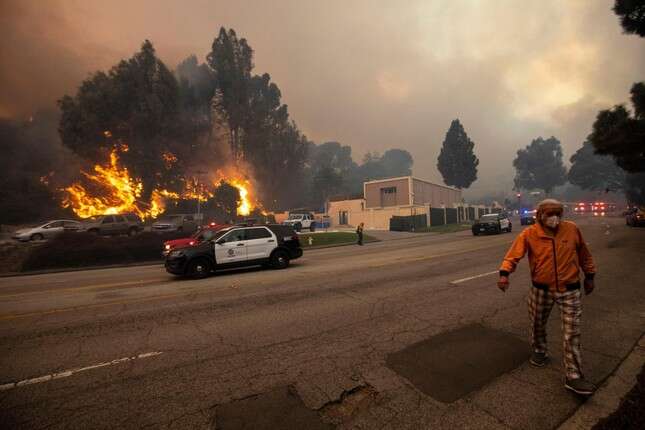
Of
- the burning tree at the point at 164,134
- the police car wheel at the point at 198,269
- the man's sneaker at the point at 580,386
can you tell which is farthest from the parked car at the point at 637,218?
the burning tree at the point at 164,134

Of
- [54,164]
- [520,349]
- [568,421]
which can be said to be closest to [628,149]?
[520,349]

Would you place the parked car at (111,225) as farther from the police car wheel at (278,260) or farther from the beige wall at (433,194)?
the beige wall at (433,194)

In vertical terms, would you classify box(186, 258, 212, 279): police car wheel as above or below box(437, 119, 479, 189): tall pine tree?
below

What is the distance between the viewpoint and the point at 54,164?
54219 mm

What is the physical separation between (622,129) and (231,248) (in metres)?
19.8

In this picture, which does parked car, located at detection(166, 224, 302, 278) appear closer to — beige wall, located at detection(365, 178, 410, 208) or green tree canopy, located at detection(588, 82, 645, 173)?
green tree canopy, located at detection(588, 82, 645, 173)

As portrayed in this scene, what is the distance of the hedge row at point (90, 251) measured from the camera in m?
16.7

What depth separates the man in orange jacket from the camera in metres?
3.41

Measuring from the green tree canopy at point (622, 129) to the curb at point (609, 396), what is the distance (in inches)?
679

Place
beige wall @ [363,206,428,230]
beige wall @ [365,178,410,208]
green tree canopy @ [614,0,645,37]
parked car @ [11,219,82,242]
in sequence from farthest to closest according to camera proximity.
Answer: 1. beige wall @ [365,178,410,208]
2. beige wall @ [363,206,428,230]
3. parked car @ [11,219,82,242]
4. green tree canopy @ [614,0,645,37]

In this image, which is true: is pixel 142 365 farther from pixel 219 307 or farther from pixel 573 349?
pixel 573 349

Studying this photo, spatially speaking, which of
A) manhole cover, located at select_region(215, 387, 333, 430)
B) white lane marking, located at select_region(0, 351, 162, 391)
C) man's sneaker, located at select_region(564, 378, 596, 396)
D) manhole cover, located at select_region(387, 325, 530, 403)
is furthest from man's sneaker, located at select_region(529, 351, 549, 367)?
white lane marking, located at select_region(0, 351, 162, 391)

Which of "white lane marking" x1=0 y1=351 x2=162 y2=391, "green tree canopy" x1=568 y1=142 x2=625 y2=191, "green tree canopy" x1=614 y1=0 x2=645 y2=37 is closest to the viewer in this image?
"white lane marking" x1=0 y1=351 x2=162 y2=391

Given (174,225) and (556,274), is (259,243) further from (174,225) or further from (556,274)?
(174,225)
